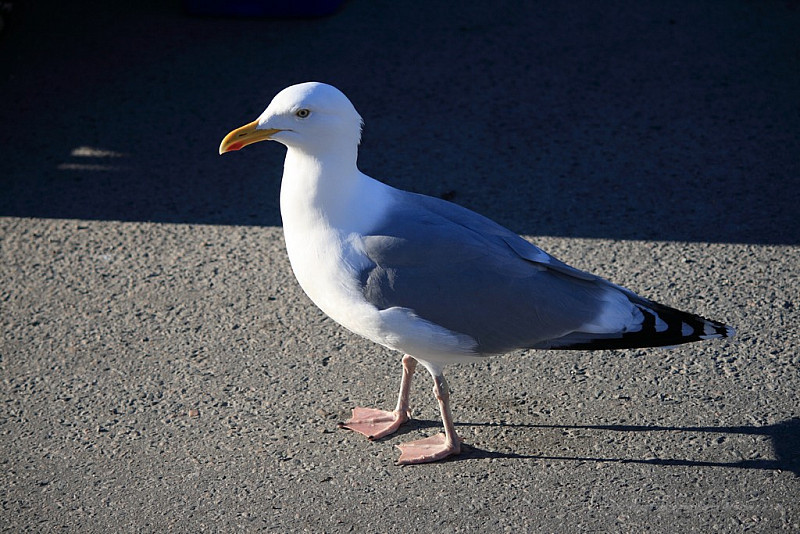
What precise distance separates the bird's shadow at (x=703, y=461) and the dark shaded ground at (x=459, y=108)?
1338 millimetres

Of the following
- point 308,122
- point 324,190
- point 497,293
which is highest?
point 308,122

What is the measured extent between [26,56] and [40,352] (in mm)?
3159

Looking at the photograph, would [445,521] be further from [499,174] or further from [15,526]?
[499,174]

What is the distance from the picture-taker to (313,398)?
367 cm

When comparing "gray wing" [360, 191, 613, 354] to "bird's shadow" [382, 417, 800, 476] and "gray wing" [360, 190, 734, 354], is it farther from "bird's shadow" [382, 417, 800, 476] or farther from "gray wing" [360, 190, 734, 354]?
A: "bird's shadow" [382, 417, 800, 476]

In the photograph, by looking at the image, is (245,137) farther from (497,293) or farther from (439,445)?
(439,445)

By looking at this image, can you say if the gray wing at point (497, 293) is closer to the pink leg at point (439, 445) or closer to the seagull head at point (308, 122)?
the pink leg at point (439, 445)

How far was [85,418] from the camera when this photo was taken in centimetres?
357

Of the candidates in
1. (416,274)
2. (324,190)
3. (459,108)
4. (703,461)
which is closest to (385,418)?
(416,274)

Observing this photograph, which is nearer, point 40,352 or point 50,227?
point 40,352

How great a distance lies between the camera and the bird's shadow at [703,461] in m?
3.26

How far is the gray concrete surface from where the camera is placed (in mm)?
3221

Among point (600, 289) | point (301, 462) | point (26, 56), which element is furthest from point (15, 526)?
point (26, 56)

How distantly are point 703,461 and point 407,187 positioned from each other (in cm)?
228
